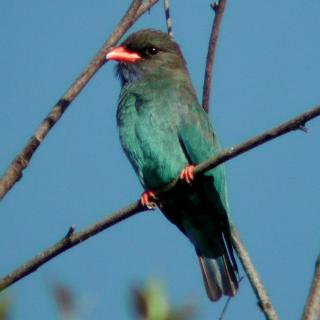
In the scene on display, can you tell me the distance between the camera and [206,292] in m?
Result: 5.37

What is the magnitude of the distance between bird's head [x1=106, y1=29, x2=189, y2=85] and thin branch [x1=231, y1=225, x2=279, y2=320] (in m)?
2.40

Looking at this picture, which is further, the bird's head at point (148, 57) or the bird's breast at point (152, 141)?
the bird's head at point (148, 57)

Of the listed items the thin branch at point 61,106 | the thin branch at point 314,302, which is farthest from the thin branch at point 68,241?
the thin branch at point 314,302

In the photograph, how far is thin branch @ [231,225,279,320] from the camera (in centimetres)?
353

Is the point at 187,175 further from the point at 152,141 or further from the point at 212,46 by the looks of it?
the point at 212,46

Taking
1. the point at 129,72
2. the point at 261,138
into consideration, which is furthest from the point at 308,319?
the point at 129,72

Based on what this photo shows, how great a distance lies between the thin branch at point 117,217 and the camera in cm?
304

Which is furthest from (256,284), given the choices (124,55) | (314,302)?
(124,55)

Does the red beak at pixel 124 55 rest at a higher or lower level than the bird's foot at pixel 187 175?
higher

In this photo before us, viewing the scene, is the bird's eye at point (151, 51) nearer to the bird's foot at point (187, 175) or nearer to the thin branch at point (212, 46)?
the bird's foot at point (187, 175)

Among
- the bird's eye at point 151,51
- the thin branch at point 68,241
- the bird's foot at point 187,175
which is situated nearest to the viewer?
the thin branch at point 68,241

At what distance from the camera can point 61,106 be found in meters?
3.58

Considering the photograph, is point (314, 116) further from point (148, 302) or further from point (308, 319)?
point (148, 302)

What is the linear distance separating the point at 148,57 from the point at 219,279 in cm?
223
